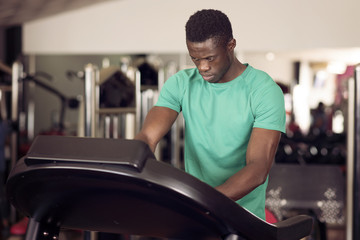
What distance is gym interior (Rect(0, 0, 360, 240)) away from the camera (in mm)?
1916

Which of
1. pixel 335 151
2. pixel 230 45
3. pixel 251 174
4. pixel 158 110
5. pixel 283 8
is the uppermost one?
pixel 283 8

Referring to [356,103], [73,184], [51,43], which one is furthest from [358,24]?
[51,43]

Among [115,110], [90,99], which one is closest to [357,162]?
[115,110]

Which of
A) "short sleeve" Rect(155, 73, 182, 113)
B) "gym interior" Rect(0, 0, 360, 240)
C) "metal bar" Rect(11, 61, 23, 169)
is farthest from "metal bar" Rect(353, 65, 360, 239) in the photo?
"metal bar" Rect(11, 61, 23, 169)

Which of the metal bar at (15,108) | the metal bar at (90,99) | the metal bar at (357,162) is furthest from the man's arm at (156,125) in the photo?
the metal bar at (15,108)

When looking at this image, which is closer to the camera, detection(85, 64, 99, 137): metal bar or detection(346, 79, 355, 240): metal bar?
detection(85, 64, 99, 137): metal bar

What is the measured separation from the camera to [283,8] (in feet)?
4.57

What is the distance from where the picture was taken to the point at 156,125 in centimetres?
126

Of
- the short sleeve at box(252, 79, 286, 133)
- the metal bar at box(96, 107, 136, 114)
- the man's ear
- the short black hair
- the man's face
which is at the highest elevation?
the short black hair

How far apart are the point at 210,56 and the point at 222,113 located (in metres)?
0.19

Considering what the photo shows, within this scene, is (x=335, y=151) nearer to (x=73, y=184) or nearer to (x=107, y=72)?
(x=107, y=72)

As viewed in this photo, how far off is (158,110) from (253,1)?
1.47 feet

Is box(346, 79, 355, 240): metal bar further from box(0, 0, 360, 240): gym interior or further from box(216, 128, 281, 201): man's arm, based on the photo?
box(216, 128, 281, 201): man's arm

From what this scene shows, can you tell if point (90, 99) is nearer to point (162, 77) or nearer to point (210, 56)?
point (210, 56)
